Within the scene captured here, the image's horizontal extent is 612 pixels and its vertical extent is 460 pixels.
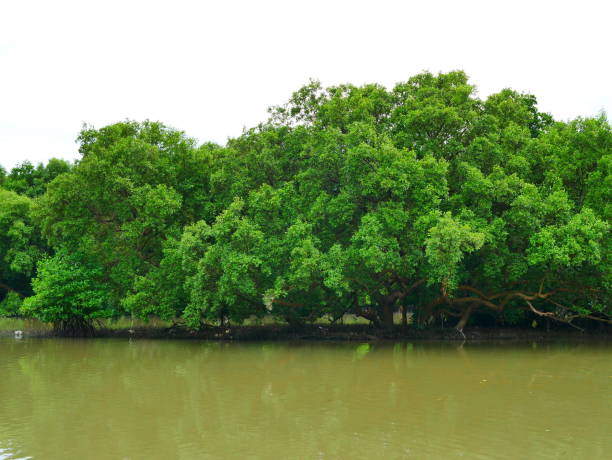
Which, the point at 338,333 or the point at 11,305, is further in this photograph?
the point at 11,305

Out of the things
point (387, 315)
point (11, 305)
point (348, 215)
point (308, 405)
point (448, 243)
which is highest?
point (348, 215)

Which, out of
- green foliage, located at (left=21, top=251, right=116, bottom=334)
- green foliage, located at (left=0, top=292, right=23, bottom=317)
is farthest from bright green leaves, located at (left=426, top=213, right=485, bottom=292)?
green foliage, located at (left=0, top=292, right=23, bottom=317)

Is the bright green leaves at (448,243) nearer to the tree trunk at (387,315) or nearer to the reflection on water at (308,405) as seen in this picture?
the reflection on water at (308,405)

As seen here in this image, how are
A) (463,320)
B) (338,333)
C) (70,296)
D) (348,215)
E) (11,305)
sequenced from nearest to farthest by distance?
(348,215), (463,320), (338,333), (70,296), (11,305)

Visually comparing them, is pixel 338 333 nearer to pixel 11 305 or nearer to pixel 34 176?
pixel 11 305

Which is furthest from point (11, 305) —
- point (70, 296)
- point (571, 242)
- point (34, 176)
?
point (571, 242)

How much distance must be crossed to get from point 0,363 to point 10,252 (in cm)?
2145

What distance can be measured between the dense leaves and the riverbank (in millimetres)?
941

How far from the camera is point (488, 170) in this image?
31297 millimetres

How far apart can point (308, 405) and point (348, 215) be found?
15.5 meters

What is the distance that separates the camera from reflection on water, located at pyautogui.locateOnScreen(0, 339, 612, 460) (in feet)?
37.9

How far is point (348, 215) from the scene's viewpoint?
29.8 meters

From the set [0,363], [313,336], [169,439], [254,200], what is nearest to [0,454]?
[169,439]

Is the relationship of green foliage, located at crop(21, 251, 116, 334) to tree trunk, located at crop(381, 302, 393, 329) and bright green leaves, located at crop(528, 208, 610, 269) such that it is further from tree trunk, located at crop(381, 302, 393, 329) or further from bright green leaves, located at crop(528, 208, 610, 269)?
bright green leaves, located at crop(528, 208, 610, 269)
